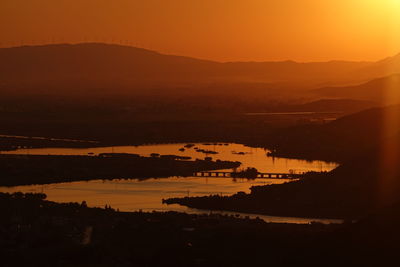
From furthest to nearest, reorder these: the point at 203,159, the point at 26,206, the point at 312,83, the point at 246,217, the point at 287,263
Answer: the point at 312,83 → the point at 203,159 → the point at 26,206 → the point at 246,217 → the point at 287,263

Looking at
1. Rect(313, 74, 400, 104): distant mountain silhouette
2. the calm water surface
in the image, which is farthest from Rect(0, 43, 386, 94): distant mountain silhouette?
the calm water surface

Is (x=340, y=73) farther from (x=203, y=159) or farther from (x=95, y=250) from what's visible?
(x=95, y=250)

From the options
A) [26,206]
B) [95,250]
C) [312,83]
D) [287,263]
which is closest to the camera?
[287,263]

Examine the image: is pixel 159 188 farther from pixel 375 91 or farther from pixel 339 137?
pixel 375 91

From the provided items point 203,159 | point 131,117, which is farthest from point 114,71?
point 203,159

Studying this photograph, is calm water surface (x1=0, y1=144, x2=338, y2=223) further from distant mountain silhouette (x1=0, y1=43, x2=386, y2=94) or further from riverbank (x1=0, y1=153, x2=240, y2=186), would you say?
distant mountain silhouette (x1=0, y1=43, x2=386, y2=94)

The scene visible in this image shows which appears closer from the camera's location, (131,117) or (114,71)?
(131,117)

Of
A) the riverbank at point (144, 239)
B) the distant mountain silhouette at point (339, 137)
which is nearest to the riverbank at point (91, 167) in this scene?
the distant mountain silhouette at point (339, 137)

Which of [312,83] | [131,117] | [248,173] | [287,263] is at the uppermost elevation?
[312,83]
